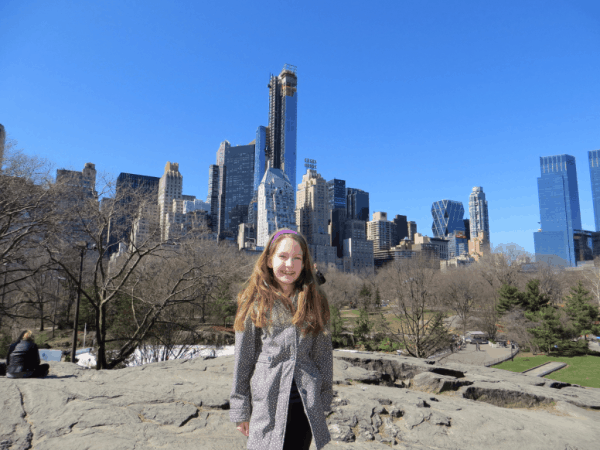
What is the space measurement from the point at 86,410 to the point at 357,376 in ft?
16.2

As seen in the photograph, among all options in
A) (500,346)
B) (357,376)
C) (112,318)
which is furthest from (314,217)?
(357,376)

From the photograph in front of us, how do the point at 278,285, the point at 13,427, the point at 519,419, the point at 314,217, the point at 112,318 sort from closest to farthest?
1. the point at 278,285
2. the point at 13,427
3. the point at 519,419
4. the point at 112,318
5. the point at 314,217

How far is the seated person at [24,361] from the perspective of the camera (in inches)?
269

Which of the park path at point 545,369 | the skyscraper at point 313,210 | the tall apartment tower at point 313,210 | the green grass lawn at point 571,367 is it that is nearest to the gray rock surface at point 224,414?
the green grass lawn at point 571,367

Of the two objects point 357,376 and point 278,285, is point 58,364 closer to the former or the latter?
point 357,376

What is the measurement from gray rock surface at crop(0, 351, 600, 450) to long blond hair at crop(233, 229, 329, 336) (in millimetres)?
2655

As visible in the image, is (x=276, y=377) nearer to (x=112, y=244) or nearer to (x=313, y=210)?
(x=112, y=244)

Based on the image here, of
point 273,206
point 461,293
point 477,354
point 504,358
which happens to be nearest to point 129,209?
point 504,358

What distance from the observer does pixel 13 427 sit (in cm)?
443

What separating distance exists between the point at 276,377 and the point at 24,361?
22.7 ft

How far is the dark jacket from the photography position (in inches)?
268

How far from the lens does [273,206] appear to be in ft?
454

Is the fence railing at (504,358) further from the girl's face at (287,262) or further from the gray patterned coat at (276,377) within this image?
the girl's face at (287,262)

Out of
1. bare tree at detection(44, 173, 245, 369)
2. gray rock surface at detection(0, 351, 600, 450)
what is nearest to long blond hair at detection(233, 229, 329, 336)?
gray rock surface at detection(0, 351, 600, 450)
